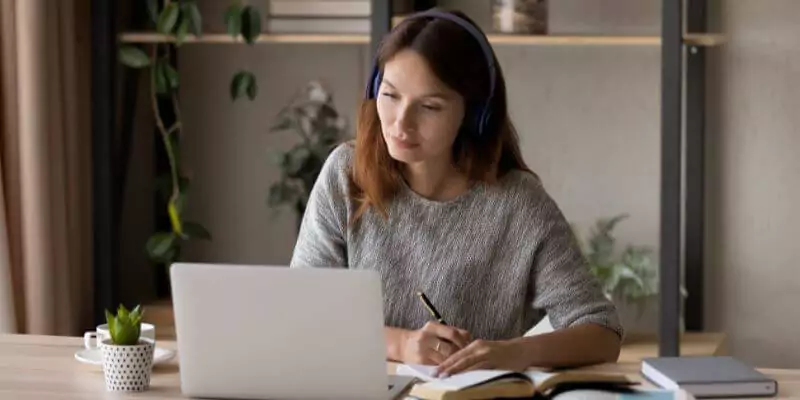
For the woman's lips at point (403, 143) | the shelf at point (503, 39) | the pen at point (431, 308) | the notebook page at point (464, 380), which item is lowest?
the notebook page at point (464, 380)

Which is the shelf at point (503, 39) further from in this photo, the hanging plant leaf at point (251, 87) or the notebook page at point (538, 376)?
the notebook page at point (538, 376)

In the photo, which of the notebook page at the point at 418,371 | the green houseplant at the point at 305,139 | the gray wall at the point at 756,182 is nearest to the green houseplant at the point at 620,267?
the gray wall at the point at 756,182

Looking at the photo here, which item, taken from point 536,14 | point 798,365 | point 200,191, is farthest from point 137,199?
point 798,365

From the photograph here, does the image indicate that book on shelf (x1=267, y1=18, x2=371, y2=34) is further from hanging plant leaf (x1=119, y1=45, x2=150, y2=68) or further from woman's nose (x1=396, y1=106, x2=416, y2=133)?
woman's nose (x1=396, y1=106, x2=416, y2=133)

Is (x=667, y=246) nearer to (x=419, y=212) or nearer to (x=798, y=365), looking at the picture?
(x=798, y=365)

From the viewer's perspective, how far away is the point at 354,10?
343cm

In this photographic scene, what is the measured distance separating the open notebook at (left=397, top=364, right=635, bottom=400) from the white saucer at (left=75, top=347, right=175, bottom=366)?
16.5 inches

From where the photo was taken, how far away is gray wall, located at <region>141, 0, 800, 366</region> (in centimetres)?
331

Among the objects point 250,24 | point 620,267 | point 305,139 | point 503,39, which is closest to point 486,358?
point 503,39

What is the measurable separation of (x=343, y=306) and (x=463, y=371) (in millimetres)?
269

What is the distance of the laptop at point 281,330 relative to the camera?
5.51ft

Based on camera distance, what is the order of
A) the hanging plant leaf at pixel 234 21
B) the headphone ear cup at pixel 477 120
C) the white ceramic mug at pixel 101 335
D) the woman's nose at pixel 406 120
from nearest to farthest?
1. the white ceramic mug at pixel 101 335
2. the woman's nose at pixel 406 120
3. the headphone ear cup at pixel 477 120
4. the hanging plant leaf at pixel 234 21

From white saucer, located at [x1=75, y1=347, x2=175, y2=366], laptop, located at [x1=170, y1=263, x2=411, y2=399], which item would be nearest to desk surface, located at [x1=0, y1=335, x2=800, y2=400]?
white saucer, located at [x1=75, y1=347, x2=175, y2=366]

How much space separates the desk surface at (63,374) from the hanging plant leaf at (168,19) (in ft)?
4.07
